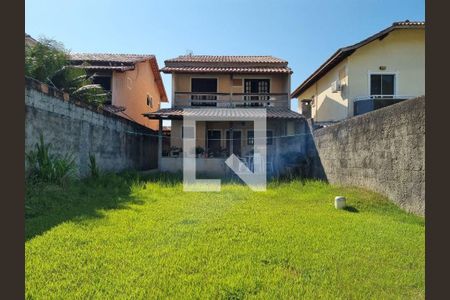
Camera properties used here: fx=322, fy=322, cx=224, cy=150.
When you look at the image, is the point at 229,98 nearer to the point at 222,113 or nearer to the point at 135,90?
the point at 222,113

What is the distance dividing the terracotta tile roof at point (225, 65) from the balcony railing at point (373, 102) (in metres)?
3.96

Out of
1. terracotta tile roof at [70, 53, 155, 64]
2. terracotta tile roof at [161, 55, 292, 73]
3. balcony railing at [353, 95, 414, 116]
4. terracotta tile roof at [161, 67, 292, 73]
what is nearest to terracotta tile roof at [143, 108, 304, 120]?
terracotta tile roof at [161, 67, 292, 73]

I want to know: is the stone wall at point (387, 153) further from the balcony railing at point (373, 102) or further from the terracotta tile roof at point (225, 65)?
the terracotta tile roof at point (225, 65)

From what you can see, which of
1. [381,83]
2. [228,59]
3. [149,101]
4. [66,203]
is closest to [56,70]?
[66,203]

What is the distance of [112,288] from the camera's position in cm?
278

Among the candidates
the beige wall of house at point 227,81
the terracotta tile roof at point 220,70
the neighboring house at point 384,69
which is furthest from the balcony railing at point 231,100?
the neighboring house at point 384,69

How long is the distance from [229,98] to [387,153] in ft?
36.6

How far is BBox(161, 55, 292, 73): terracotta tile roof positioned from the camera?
1700 centimetres

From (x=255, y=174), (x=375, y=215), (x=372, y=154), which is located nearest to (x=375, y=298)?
(x=375, y=215)

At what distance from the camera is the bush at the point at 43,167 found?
637 cm

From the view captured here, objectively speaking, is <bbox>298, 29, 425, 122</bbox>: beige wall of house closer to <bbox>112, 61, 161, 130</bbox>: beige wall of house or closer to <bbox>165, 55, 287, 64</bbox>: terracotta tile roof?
<bbox>165, 55, 287, 64</bbox>: terracotta tile roof

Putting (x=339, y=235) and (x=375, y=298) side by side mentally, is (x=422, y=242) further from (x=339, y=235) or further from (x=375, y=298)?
(x=375, y=298)

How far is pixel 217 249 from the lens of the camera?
3.83 m

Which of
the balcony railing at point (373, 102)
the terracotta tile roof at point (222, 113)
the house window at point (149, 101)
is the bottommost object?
the terracotta tile roof at point (222, 113)
